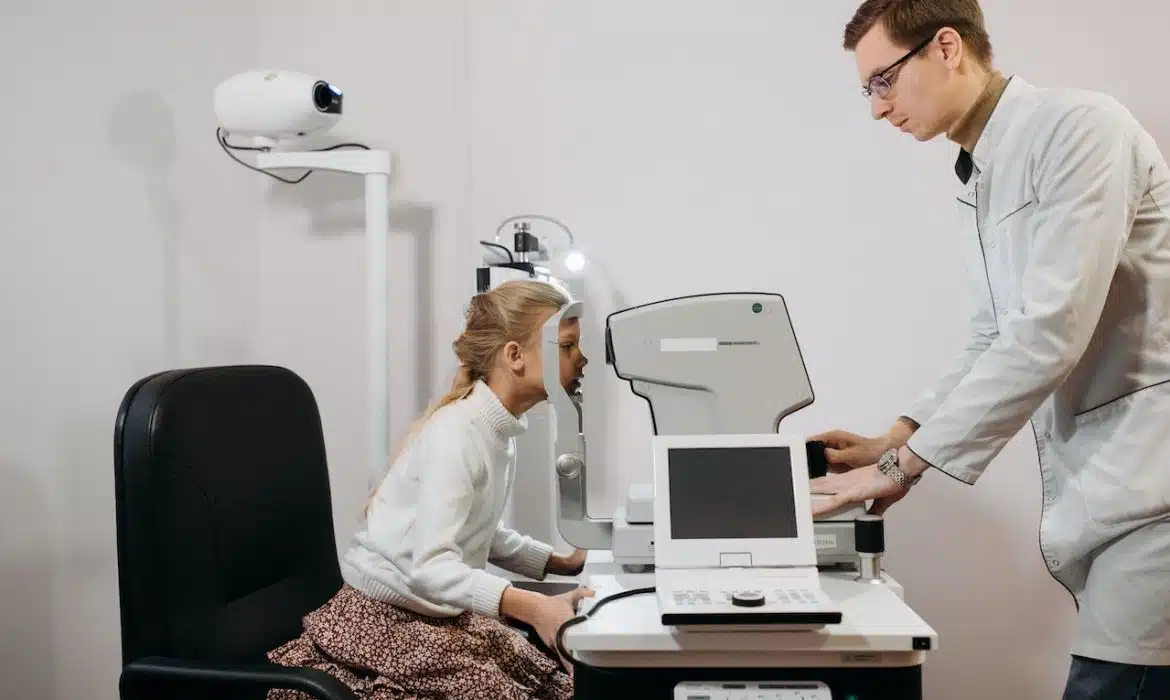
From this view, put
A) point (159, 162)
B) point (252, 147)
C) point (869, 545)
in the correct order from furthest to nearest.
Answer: point (252, 147) → point (159, 162) → point (869, 545)

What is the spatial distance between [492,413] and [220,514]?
1.52 feet

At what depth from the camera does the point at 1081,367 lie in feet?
4.35

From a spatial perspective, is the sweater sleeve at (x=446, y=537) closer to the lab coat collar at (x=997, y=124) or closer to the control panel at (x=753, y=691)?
the control panel at (x=753, y=691)

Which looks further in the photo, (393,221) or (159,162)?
(393,221)

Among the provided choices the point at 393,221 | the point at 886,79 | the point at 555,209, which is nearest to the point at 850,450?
the point at 886,79

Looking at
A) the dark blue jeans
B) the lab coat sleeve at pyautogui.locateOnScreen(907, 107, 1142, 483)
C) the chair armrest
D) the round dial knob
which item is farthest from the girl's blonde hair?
the dark blue jeans

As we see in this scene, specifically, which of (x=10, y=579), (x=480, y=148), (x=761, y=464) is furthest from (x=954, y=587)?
(x=10, y=579)

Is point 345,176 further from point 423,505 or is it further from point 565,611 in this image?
point 565,611

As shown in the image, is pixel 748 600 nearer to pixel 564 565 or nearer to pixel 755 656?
pixel 755 656

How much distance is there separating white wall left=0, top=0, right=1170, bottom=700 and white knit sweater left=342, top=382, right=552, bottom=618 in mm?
590

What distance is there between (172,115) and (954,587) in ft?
6.82

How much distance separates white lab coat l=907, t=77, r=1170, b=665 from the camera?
1225mm

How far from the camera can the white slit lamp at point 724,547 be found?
110 centimetres

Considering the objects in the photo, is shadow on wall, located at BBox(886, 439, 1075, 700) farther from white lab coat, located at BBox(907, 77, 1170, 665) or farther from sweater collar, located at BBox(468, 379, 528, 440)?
sweater collar, located at BBox(468, 379, 528, 440)
